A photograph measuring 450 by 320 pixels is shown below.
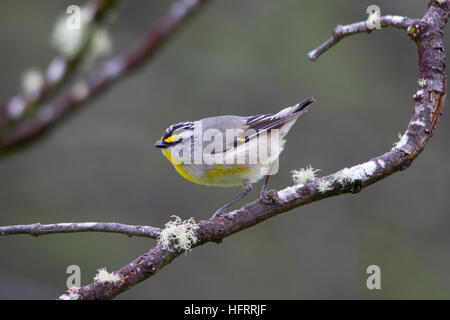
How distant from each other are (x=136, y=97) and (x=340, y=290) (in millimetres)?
4690

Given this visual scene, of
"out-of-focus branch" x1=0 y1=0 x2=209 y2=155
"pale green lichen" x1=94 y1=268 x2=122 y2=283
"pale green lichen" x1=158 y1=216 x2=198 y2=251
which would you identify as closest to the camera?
"pale green lichen" x1=94 y1=268 x2=122 y2=283

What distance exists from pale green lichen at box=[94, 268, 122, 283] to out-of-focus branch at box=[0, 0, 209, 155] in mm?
1625

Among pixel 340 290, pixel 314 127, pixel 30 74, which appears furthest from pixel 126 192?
pixel 30 74

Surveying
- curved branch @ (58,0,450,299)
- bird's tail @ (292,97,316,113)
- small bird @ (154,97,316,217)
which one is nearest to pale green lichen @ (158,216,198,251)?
curved branch @ (58,0,450,299)

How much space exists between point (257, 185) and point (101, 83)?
4398 millimetres

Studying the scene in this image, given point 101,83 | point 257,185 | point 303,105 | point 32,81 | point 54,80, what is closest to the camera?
point 54,80

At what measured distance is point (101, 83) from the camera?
4.30 metres

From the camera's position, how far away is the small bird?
4.30m

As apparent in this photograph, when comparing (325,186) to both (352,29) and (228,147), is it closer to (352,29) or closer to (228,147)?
(352,29)

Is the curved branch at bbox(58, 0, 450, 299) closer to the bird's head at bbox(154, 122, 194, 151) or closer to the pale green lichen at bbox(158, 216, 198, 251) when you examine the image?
the pale green lichen at bbox(158, 216, 198, 251)

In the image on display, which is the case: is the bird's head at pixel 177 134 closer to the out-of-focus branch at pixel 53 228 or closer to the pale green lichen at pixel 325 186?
the pale green lichen at pixel 325 186

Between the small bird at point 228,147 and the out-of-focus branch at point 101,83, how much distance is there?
763mm

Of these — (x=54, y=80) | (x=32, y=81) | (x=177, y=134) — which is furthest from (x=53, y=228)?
(x=177, y=134)

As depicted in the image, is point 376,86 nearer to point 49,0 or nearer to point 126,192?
point 126,192
